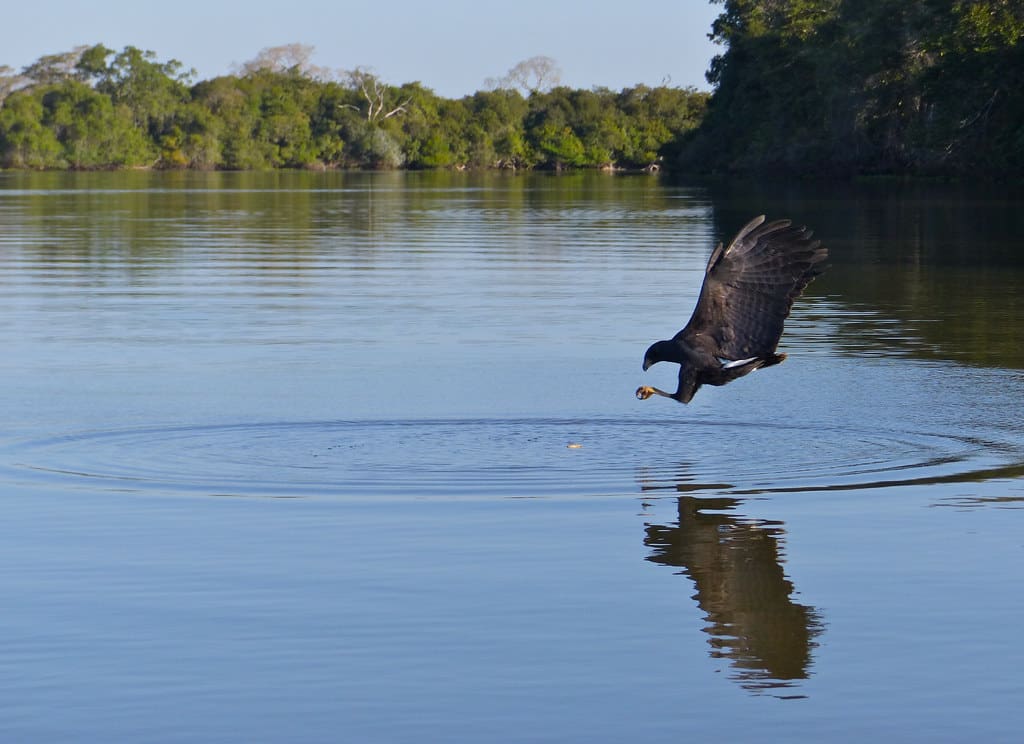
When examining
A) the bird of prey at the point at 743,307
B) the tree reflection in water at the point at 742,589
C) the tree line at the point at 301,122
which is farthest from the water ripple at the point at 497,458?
the tree line at the point at 301,122

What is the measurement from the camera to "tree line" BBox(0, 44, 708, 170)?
142 m

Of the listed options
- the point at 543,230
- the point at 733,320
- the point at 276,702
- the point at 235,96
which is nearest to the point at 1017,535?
the point at 733,320

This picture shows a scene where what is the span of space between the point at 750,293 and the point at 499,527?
2068 millimetres

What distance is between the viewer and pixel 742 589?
7359 millimetres

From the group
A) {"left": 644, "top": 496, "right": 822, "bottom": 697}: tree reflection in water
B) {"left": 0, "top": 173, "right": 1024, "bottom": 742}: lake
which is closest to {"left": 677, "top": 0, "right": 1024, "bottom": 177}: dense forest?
{"left": 0, "top": 173, "right": 1024, "bottom": 742}: lake

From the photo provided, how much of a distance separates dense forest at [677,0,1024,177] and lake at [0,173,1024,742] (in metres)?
36.2

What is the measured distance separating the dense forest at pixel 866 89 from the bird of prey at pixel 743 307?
44545 mm

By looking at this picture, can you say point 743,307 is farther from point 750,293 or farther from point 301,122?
point 301,122

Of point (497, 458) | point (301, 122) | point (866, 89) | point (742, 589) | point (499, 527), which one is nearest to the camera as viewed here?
point (742, 589)

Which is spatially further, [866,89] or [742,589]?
[866,89]

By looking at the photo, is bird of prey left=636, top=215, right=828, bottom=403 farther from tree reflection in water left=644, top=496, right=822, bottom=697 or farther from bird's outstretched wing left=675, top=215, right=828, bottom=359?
tree reflection in water left=644, top=496, right=822, bottom=697

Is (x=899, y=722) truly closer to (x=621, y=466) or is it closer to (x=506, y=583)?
(x=506, y=583)

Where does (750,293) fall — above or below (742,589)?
above

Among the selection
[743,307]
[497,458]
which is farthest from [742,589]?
[497,458]
